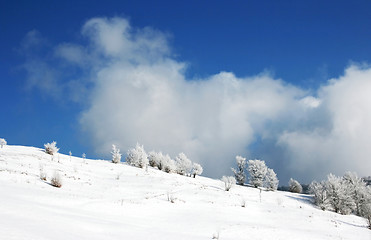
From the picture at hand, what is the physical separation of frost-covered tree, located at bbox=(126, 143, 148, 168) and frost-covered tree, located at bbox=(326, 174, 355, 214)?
41829 millimetres

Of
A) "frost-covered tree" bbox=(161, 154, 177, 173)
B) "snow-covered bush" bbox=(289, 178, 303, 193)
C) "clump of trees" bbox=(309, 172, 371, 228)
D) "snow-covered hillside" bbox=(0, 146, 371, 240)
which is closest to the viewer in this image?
"snow-covered hillside" bbox=(0, 146, 371, 240)

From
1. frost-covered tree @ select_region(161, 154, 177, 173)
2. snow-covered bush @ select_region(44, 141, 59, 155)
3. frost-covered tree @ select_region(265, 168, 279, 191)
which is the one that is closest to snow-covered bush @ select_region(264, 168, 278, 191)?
frost-covered tree @ select_region(265, 168, 279, 191)

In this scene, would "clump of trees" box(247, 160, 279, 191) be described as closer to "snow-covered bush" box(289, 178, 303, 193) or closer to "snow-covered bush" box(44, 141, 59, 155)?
"snow-covered bush" box(289, 178, 303, 193)

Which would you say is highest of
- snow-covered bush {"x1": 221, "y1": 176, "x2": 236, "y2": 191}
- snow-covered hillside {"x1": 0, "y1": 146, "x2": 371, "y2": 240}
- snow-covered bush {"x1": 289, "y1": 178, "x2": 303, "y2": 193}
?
snow-covered bush {"x1": 289, "y1": 178, "x2": 303, "y2": 193}

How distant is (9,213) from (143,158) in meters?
53.6

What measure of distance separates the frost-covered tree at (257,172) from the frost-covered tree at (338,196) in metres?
22.8

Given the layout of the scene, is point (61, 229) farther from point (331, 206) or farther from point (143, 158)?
point (331, 206)

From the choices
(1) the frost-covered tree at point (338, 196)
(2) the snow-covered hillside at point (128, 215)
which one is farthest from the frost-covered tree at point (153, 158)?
(1) the frost-covered tree at point (338, 196)

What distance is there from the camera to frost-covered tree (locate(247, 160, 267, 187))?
7925 cm

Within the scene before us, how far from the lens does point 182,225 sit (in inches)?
680

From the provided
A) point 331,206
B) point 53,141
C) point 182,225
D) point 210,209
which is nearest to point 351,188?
point 331,206

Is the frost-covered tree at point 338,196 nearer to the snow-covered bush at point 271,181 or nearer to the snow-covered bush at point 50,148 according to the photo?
the snow-covered bush at point 271,181

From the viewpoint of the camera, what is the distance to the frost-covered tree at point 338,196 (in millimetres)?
53841

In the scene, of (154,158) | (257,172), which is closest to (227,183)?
(154,158)
